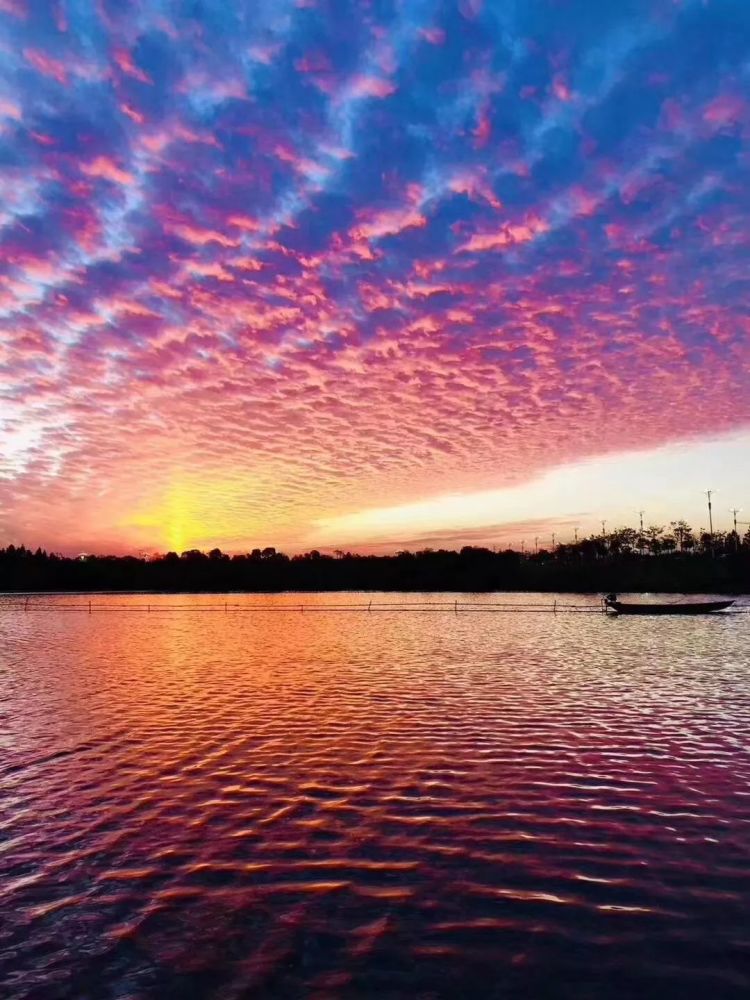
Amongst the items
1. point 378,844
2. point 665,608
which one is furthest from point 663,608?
point 378,844

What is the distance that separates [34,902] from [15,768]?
342 inches

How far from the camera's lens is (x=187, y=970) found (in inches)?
307

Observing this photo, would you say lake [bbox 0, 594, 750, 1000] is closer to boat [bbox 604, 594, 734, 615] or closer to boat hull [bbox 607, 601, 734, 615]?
boat hull [bbox 607, 601, 734, 615]

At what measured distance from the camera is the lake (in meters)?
7.88

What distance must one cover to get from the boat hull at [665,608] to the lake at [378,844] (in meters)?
56.0

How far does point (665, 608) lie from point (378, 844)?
7408 centimetres

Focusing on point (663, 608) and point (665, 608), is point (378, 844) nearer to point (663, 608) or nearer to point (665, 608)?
point (665, 608)

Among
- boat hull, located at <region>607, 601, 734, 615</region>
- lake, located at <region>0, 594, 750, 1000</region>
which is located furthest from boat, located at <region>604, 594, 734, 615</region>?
lake, located at <region>0, 594, 750, 1000</region>

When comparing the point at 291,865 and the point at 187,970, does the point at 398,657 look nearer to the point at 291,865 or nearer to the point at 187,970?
the point at 291,865

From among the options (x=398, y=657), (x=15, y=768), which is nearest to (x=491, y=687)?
(x=398, y=657)

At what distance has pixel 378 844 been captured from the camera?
11570mm

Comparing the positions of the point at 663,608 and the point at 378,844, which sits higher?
the point at 663,608

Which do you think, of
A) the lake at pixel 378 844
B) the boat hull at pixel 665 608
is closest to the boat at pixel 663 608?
the boat hull at pixel 665 608

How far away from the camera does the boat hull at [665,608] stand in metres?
79.6
